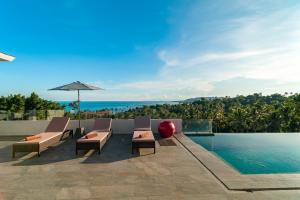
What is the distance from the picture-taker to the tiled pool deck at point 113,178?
5266 mm

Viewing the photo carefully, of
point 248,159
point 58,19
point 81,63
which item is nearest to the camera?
point 248,159

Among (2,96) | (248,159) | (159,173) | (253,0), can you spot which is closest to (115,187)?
(159,173)

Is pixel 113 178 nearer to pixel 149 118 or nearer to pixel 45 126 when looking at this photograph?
pixel 149 118

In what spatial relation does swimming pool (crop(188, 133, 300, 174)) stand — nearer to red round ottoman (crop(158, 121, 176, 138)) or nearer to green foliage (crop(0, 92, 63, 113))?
red round ottoman (crop(158, 121, 176, 138))

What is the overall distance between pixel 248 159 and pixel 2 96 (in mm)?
18025

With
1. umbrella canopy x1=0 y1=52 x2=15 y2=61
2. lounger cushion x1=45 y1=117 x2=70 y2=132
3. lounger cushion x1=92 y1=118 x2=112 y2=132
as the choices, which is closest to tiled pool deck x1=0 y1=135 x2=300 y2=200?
lounger cushion x1=45 y1=117 x2=70 y2=132

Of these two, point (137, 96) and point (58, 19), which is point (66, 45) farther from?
point (137, 96)

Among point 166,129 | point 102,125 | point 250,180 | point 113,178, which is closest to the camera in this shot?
point 250,180

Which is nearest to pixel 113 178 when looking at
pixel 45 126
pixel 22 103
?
pixel 45 126

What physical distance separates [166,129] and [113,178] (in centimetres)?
604

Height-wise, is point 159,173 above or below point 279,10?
below

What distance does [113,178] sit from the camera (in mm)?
6281

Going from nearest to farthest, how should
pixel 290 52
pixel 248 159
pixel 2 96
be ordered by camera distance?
1. pixel 248 159
2. pixel 290 52
3. pixel 2 96

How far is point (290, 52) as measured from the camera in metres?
13.8
